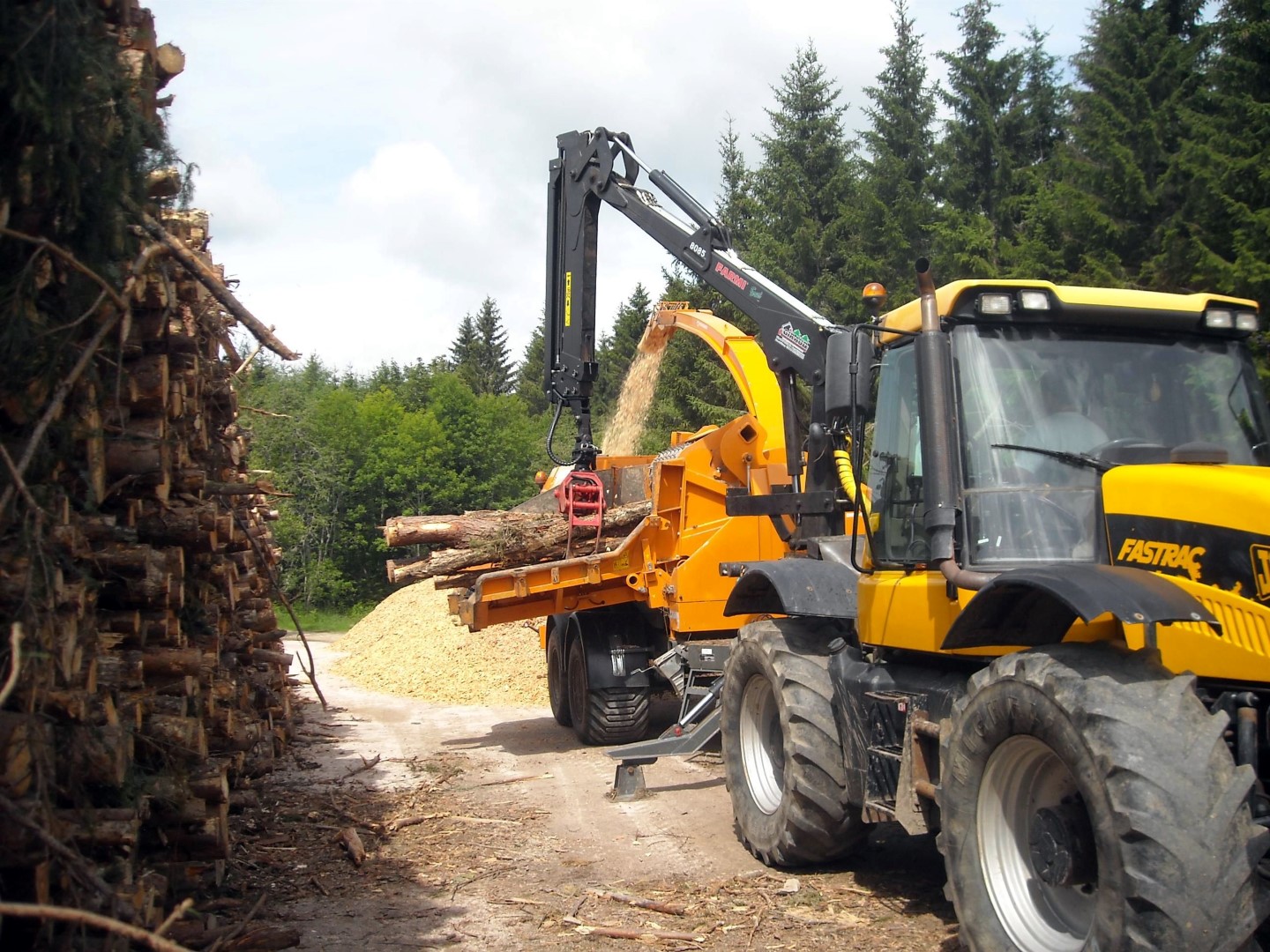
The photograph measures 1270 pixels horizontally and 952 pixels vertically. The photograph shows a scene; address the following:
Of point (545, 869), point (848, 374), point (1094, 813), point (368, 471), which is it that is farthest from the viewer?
point (368, 471)

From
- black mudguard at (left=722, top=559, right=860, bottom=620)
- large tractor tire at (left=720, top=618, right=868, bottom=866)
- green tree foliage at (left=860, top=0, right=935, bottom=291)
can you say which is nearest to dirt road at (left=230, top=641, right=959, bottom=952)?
large tractor tire at (left=720, top=618, right=868, bottom=866)

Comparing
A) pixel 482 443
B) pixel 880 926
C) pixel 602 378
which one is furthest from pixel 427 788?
pixel 602 378

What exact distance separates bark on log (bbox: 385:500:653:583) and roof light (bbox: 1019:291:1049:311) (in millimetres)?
5936

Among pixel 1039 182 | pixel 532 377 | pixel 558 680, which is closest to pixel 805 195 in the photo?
pixel 1039 182

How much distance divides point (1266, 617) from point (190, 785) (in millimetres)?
4988

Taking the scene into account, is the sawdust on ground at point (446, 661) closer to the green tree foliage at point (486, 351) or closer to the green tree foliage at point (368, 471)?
the green tree foliage at point (368, 471)

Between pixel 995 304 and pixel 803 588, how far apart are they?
7.32ft

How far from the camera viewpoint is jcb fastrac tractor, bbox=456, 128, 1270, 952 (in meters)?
3.85

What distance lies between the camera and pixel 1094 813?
3963mm

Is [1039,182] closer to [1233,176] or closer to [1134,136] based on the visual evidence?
[1134,136]

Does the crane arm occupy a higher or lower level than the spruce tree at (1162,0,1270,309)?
lower

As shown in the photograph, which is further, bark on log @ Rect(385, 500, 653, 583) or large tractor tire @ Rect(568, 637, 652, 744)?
large tractor tire @ Rect(568, 637, 652, 744)

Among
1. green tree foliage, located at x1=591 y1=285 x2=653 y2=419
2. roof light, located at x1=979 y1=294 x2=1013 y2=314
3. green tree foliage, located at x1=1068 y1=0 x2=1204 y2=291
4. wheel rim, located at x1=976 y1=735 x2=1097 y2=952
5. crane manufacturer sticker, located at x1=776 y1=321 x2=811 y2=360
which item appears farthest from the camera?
green tree foliage, located at x1=591 y1=285 x2=653 y2=419

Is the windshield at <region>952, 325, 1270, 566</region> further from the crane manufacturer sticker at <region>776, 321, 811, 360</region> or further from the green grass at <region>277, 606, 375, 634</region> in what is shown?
the green grass at <region>277, 606, 375, 634</region>
